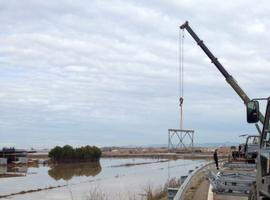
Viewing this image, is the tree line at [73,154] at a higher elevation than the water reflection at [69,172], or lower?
higher

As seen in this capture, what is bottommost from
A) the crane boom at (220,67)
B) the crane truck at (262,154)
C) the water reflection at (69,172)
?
the water reflection at (69,172)

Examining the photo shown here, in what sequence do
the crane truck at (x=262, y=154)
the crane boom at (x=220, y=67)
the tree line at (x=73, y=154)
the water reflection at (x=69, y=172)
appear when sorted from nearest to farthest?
the crane truck at (x=262, y=154), the crane boom at (x=220, y=67), the water reflection at (x=69, y=172), the tree line at (x=73, y=154)

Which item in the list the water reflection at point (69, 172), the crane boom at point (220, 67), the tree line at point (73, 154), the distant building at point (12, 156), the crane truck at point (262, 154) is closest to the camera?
the crane truck at point (262, 154)

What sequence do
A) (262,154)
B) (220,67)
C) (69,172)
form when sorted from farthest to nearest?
1. (69,172)
2. (220,67)
3. (262,154)

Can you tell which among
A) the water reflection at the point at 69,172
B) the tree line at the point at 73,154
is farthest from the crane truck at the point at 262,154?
the tree line at the point at 73,154

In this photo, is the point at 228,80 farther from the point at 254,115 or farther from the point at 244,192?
the point at 254,115

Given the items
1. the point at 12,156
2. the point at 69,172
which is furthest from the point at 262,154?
the point at 12,156

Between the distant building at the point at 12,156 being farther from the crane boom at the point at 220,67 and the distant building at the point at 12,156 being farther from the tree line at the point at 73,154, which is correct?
the crane boom at the point at 220,67

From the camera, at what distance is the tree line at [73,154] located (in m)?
91.6

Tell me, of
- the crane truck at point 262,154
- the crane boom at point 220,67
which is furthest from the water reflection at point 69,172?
the crane truck at point 262,154

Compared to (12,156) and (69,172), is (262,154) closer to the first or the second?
(69,172)

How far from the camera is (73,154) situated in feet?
306

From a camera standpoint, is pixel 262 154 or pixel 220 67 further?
pixel 220 67

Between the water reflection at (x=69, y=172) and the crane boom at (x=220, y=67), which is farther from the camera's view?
the water reflection at (x=69, y=172)
